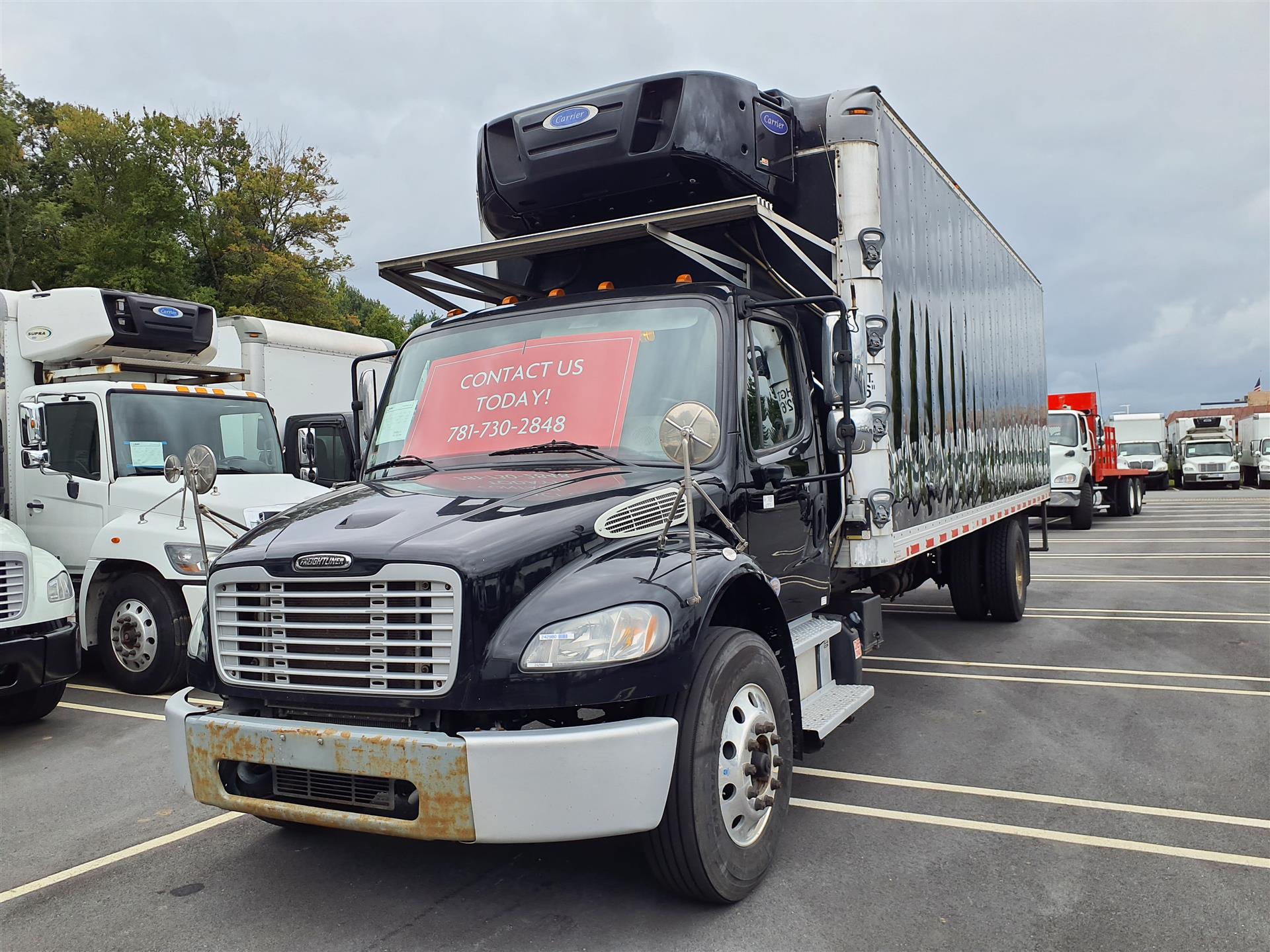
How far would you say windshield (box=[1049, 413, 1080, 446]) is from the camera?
22.3 metres

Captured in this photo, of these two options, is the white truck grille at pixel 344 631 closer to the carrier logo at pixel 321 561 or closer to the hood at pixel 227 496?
the carrier logo at pixel 321 561

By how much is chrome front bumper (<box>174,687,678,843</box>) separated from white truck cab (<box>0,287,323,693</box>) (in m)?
4.46

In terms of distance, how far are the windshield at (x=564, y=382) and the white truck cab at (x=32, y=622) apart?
3044 mm

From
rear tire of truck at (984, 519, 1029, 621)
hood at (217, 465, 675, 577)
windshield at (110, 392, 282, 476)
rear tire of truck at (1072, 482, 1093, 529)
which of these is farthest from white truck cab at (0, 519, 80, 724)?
rear tire of truck at (1072, 482, 1093, 529)

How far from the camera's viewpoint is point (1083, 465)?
22547 mm

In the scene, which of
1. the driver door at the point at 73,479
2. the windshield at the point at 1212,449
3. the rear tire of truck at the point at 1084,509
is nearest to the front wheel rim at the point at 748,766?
the driver door at the point at 73,479

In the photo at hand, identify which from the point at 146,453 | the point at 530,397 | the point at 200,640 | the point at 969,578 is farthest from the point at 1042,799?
the point at 146,453

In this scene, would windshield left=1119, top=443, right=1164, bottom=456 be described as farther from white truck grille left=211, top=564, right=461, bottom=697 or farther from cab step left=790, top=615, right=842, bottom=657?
white truck grille left=211, top=564, right=461, bottom=697

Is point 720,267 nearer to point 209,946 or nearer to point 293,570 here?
point 293,570

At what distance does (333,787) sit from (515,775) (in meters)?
0.74

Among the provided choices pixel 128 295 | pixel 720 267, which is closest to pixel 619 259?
pixel 720 267

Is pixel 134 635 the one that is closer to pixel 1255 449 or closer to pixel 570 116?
pixel 570 116

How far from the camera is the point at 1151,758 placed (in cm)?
559

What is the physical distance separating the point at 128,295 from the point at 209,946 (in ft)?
23.6
